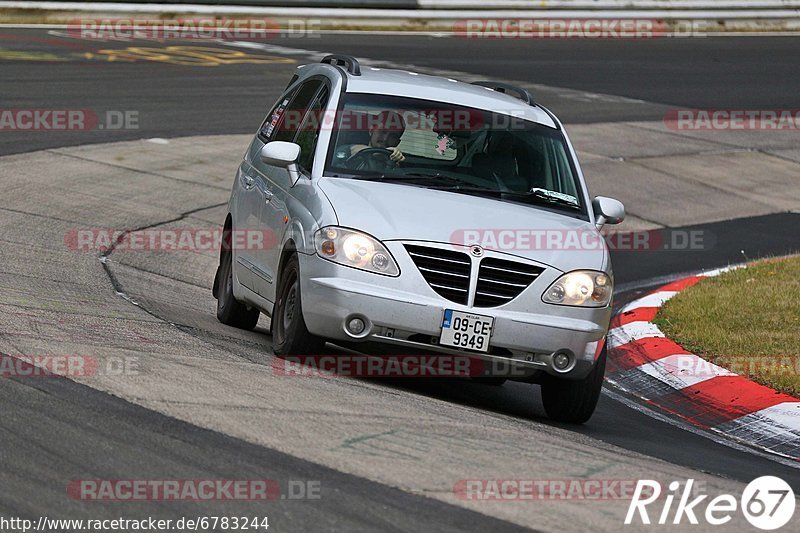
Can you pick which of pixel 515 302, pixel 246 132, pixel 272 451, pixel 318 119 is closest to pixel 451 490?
pixel 272 451

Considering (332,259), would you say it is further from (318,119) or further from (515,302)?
(318,119)

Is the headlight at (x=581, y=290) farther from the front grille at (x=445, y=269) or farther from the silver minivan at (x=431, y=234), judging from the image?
the front grille at (x=445, y=269)

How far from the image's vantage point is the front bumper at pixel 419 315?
7230 millimetres

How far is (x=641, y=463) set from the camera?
21.0 ft

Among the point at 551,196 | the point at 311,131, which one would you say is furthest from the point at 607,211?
the point at 311,131

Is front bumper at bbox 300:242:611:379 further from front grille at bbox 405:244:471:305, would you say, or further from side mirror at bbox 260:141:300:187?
side mirror at bbox 260:141:300:187

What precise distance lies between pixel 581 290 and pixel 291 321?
1603 mm

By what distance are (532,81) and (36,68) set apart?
840cm

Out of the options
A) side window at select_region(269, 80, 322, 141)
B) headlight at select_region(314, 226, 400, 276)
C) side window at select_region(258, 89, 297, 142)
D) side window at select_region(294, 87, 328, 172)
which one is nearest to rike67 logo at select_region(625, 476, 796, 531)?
headlight at select_region(314, 226, 400, 276)

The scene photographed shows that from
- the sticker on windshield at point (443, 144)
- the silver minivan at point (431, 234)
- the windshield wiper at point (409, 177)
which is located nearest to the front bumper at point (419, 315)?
the silver minivan at point (431, 234)

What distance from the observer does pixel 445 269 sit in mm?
7293

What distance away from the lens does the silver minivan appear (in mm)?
7285

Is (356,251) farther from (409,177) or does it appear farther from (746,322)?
(746,322)

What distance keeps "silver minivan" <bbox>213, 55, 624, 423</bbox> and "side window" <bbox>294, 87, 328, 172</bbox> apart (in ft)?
0.05
